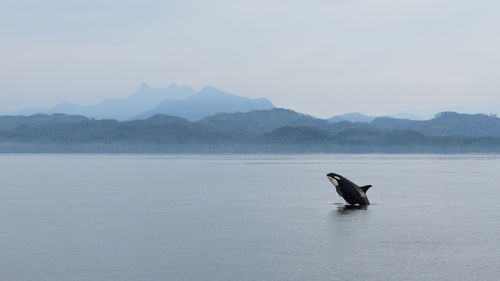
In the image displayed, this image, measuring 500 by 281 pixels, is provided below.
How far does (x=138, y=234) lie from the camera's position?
117ft

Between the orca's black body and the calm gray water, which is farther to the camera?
the orca's black body

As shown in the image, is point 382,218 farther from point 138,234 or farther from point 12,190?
point 12,190

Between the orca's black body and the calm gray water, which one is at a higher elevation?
the orca's black body

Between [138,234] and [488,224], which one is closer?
[138,234]

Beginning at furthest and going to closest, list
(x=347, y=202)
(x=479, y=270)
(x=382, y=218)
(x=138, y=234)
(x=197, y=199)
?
(x=197, y=199), (x=347, y=202), (x=382, y=218), (x=138, y=234), (x=479, y=270)

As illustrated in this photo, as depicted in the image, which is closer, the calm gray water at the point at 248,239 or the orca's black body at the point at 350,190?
the calm gray water at the point at 248,239

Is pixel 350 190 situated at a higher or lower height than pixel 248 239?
higher

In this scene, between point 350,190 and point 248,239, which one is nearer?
point 248,239

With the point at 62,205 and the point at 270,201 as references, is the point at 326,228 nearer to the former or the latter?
the point at 270,201

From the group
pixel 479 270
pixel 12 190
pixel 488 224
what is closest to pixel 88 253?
pixel 479 270

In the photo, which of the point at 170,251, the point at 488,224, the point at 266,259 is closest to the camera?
the point at 266,259

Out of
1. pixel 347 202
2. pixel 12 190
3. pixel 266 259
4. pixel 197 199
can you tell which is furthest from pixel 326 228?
pixel 12 190

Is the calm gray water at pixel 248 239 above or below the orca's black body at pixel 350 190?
below

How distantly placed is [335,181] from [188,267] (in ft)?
87.3
